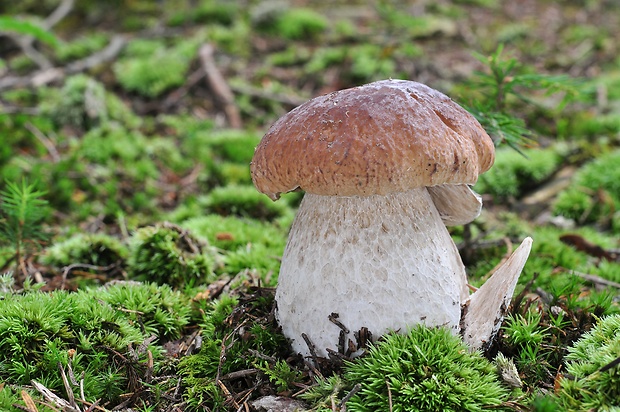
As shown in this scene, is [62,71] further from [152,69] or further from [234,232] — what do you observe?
[234,232]

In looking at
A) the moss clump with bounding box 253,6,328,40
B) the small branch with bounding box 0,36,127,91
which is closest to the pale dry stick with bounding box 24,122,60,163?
the small branch with bounding box 0,36,127,91

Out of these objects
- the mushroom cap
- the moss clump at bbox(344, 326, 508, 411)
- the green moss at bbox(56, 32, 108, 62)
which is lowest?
the moss clump at bbox(344, 326, 508, 411)

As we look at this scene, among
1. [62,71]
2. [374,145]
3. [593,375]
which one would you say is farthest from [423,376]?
[62,71]

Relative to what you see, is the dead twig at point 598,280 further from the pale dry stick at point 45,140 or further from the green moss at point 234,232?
the pale dry stick at point 45,140

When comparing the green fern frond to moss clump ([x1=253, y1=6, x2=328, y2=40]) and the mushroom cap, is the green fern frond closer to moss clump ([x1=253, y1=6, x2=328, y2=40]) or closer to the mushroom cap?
the mushroom cap

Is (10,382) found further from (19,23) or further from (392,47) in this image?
(392,47)

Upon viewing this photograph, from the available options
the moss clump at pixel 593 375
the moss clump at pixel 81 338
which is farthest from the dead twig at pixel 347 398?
the moss clump at pixel 81 338
